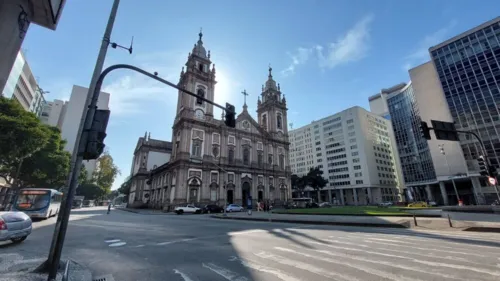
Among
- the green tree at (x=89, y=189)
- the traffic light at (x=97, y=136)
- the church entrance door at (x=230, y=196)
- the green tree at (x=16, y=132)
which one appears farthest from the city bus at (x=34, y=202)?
the green tree at (x=89, y=189)

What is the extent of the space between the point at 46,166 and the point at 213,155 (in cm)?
2553

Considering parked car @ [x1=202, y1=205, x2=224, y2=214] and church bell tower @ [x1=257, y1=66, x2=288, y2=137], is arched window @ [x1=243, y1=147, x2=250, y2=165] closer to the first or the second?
church bell tower @ [x1=257, y1=66, x2=288, y2=137]

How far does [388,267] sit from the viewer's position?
5.22 metres

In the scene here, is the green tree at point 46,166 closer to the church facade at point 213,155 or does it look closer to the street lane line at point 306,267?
the church facade at point 213,155

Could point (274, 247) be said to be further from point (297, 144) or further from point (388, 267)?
point (297, 144)

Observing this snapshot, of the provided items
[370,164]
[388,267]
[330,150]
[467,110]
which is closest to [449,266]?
[388,267]

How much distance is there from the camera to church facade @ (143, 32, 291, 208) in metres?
39.4

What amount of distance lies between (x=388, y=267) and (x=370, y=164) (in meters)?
89.1

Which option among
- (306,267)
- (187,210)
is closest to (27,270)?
(306,267)

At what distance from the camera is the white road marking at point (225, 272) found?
15.7 feet

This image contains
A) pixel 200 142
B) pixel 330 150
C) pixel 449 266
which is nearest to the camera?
pixel 449 266

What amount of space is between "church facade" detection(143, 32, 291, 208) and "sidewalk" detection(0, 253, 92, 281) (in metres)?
29.9

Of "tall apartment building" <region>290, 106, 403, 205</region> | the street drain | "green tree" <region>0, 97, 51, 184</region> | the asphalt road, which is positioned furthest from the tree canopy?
"tall apartment building" <region>290, 106, 403, 205</region>

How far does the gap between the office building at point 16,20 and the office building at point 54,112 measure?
352ft
